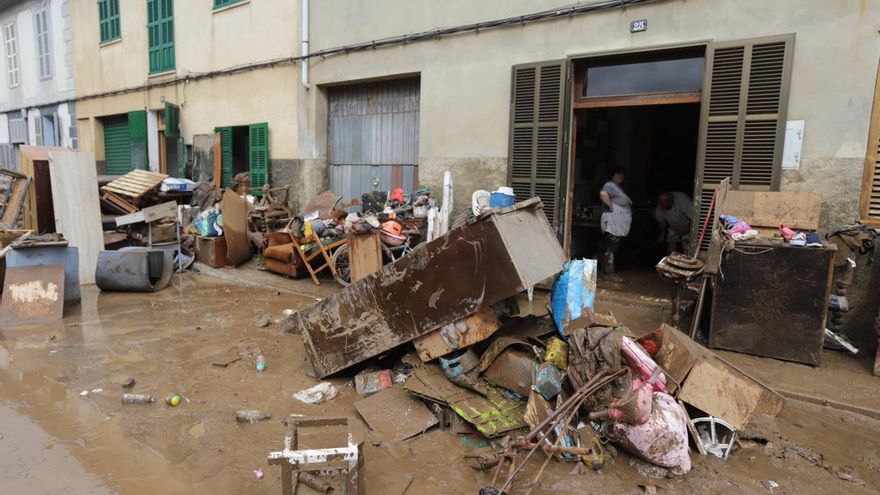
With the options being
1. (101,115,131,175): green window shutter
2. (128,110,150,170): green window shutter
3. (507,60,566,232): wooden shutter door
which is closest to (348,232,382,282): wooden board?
(507,60,566,232): wooden shutter door

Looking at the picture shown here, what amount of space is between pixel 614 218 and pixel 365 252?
3616 mm

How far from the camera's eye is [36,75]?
15.6m

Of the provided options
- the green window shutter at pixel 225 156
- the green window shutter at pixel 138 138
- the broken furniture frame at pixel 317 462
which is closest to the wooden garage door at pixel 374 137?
the green window shutter at pixel 225 156

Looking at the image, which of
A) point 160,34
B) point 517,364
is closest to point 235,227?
point 160,34

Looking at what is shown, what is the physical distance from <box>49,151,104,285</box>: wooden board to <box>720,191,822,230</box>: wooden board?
356 inches

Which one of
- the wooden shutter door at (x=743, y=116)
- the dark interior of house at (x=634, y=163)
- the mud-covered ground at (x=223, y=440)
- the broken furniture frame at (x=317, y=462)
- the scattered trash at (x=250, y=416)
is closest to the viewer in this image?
the broken furniture frame at (x=317, y=462)

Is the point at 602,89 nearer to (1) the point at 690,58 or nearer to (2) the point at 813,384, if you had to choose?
(1) the point at 690,58

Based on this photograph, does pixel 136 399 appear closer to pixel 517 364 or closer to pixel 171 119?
pixel 517 364

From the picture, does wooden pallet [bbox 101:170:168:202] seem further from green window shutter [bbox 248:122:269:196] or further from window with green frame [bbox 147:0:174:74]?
window with green frame [bbox 147:0:174:74]

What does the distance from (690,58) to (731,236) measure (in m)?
2.47

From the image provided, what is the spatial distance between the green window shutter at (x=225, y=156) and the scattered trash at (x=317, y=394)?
8086mm

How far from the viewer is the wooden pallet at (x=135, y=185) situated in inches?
402

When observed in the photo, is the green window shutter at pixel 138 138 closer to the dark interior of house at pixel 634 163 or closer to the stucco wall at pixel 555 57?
the stucco wall at pixel 555 57

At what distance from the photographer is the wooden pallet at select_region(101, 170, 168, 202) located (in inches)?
402
